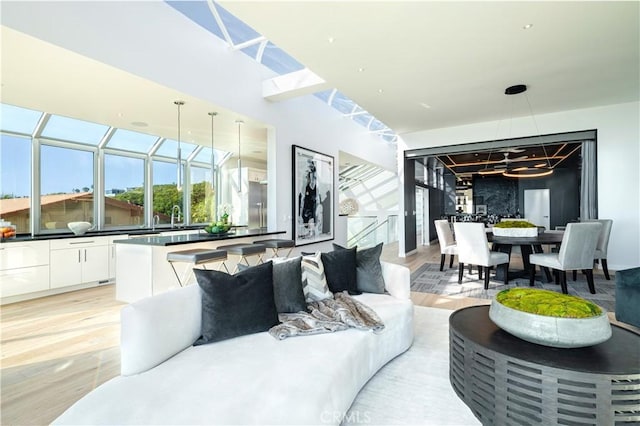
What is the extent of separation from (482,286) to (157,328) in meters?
4.61

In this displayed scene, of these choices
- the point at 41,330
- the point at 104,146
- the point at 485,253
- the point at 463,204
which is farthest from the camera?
the point at 463,204

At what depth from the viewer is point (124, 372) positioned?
5.00 ft

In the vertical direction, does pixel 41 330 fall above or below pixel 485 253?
below

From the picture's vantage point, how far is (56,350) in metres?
2.71

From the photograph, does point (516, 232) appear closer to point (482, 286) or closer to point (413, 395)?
point (482, 286)

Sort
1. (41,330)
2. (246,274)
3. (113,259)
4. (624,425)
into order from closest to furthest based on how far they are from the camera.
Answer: (624,425) < (246,274) < (41,330) < (113,259)

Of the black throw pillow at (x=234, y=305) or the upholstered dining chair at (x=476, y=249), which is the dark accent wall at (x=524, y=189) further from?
the black throw pillow at (x=234, y=305)

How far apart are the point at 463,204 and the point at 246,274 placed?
15274 mm

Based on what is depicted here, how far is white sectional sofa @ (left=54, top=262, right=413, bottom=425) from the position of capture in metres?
1.25

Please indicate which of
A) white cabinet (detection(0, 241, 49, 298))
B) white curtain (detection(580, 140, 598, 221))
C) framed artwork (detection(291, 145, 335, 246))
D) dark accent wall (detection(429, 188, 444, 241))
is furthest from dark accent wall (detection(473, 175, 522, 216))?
white cabinet (detection(0, 241, 49, 298))

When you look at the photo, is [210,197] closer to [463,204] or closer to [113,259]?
[113,259]

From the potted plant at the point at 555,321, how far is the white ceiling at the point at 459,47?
106 inches

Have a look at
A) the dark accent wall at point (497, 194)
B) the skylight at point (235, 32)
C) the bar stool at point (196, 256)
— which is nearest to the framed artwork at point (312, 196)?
the skylight at point (235, 32)

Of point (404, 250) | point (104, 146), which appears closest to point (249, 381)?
point (104, 146)
